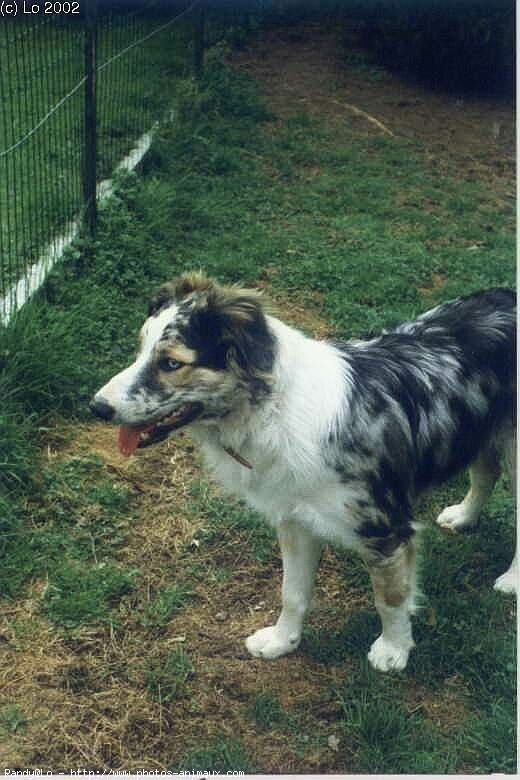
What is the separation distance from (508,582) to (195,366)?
6.27 ft

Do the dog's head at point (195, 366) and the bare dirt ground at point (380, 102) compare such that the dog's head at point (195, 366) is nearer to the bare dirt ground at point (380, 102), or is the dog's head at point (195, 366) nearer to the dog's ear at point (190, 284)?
the dog's ear at point (190, 284)

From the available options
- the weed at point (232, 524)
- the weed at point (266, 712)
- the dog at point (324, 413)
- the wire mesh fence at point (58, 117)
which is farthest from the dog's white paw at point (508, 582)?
the wire mesh fence at point (58, 117)

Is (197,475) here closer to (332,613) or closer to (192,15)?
(332,613)

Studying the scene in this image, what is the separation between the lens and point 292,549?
12.4 ft

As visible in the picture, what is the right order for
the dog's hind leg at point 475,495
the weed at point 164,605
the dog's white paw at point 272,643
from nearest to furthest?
the dog's white paw at point 272,643 < the weed at point 164,605 < the dog's hind leg at point 475,495

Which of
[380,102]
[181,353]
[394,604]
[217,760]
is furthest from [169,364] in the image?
[380,102]

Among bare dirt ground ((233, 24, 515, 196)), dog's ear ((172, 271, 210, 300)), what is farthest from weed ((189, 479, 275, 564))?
bare dirt ground ((233, 24, 515, 196))

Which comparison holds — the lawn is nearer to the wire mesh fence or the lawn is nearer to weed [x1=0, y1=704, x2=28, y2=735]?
weed [x1=0, y1=704, x2=28, y2=735]

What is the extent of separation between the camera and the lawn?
3.58 meters

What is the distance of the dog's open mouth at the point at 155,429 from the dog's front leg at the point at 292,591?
0.64 meters

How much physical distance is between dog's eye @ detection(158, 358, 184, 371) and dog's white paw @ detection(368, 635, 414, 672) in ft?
4.83

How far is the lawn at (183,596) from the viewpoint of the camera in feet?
11.7

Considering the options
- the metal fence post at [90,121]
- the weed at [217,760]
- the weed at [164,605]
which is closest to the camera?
the weed at [217,760]

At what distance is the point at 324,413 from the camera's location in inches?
133
